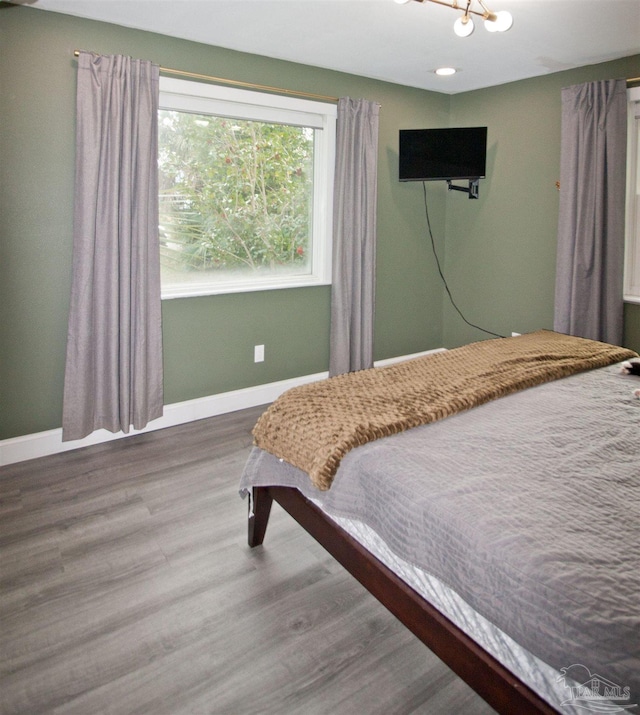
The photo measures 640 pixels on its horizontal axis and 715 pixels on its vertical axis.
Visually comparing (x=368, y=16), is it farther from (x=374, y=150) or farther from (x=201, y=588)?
(x=201, y=588)

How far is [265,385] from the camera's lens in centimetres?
409

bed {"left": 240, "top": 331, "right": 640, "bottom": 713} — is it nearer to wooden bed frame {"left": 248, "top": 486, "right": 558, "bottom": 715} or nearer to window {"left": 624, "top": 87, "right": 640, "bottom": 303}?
wooden bed frame {"left": 248, "top": 486, "right": 558, "bottom": 715}

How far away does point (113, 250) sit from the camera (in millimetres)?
3080

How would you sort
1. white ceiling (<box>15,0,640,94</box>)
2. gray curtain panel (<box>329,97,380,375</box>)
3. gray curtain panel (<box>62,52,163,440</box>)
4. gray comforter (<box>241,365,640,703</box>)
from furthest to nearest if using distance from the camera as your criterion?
gray curtain panel (<box>329,97,380,375</box>) < gray curtain panel (<box>62,52,163,440</box>) < white ceiling (<box>15,0,640,94</box>) < gray comforter (<box>241,365,640,703</box>)

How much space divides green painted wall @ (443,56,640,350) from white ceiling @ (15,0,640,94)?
0.28 m

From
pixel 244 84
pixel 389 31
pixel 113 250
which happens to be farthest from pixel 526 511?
pixel 244 84

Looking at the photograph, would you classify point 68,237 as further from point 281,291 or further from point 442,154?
point 442,154

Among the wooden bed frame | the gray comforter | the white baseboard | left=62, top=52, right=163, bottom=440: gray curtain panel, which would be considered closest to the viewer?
the gray comforter

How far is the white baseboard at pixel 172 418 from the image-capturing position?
10.2 feet

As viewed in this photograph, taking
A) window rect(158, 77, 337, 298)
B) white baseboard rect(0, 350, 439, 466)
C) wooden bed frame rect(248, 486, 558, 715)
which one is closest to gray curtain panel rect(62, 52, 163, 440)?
white baseboard rect(0, 350, 439, 466)

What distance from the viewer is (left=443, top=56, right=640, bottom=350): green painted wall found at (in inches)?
163

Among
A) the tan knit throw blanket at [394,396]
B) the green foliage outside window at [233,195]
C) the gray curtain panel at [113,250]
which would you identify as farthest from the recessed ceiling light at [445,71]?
the tan knit throw blanket at [394,396]

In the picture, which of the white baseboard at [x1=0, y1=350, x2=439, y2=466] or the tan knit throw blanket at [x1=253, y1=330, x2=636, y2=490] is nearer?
the tan knit throw blanket at [x1=253, y1=330, x2=636, y2=490]

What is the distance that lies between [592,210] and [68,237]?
332 centimetres
